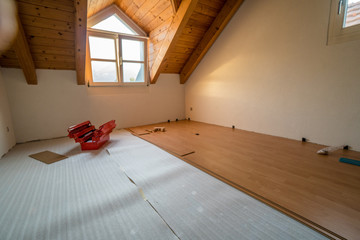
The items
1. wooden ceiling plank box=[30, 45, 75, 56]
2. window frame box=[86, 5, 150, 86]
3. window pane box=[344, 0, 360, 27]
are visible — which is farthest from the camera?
window frame box=[86, 5, 150, 86]

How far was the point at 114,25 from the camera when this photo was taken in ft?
12.7

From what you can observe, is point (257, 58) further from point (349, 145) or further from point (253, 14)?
point (349, 145)

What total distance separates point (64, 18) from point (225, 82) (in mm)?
3259

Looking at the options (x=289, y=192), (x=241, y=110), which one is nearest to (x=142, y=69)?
(x=241, y=110)

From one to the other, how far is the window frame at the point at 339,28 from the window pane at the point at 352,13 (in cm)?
4

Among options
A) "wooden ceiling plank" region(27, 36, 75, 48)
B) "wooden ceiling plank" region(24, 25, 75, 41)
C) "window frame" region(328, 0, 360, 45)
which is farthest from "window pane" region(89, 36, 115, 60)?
"window frame" region(328, 0, 360, 45)

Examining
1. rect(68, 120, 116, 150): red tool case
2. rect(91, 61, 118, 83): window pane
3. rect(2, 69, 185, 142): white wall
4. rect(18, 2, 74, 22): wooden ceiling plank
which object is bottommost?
rect(68, 120, 116, 150): red tool case

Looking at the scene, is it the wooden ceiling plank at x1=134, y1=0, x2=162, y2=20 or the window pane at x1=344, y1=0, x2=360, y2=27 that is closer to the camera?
the window pane at x1=344, y1=0, x2=360, y2=27

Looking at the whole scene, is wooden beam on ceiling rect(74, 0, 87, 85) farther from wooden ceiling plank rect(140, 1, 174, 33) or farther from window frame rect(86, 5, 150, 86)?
wooden ceiling plank rect(140, 1, 174, 33)

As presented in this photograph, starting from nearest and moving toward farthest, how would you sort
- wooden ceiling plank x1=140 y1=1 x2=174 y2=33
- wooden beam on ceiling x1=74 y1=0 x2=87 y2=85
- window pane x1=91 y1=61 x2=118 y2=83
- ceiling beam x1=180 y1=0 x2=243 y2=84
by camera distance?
wooden beam on ceiling x1=74 y1=0 x2=87 y2=85, wooden ceiling plank x1=140 y1=1 x2=174 y2=33, ceiling beam x1=180 y1=0 x2=243 y2=84, window pane x1=91 y1=61 x2=118 y2=83

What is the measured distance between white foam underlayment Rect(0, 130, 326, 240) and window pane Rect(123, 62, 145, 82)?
257 cm

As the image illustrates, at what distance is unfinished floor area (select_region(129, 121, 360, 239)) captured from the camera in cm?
125

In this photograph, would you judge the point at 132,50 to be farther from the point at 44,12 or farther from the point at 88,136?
the point at 88,136

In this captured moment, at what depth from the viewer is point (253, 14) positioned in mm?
3369
